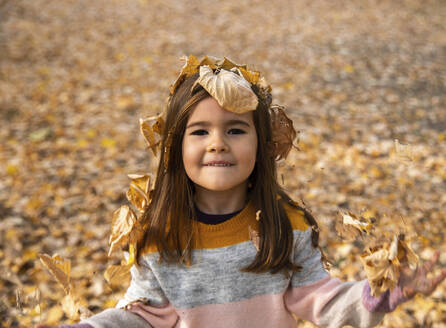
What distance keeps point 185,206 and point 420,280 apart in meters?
0.82

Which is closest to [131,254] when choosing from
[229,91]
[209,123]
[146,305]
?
[146,305]

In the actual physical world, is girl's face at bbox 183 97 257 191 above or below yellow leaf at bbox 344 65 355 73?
above

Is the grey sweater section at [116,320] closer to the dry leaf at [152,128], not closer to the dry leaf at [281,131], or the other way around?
the dry leaf at [152,128]

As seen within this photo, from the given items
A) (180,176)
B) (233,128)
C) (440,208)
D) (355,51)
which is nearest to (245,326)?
(180,176)

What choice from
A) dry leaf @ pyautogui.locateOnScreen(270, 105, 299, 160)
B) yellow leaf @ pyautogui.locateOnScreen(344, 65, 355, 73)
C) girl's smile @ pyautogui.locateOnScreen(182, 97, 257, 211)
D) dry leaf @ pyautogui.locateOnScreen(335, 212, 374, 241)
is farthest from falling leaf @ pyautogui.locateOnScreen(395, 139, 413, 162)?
yellow leaf @ pyautogui.locateOnScreen(344, 65, 355, 73)

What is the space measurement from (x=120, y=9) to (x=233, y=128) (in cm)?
883

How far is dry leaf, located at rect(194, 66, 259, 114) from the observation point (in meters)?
1.32

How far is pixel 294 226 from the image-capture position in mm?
1553

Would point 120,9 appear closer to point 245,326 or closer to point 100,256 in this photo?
point 100,256

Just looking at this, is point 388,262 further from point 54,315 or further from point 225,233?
point 54,315

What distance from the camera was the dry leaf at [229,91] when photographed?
132 cm

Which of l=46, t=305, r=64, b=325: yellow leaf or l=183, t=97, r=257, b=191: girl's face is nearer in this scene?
l=183, t=97, r=257, b=191: girl's face

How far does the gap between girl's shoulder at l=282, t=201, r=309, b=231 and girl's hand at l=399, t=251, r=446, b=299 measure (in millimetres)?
418

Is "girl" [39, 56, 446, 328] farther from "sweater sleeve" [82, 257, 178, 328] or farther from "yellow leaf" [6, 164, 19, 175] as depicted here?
"yellow leaf" [6, 164, 19, 175]
